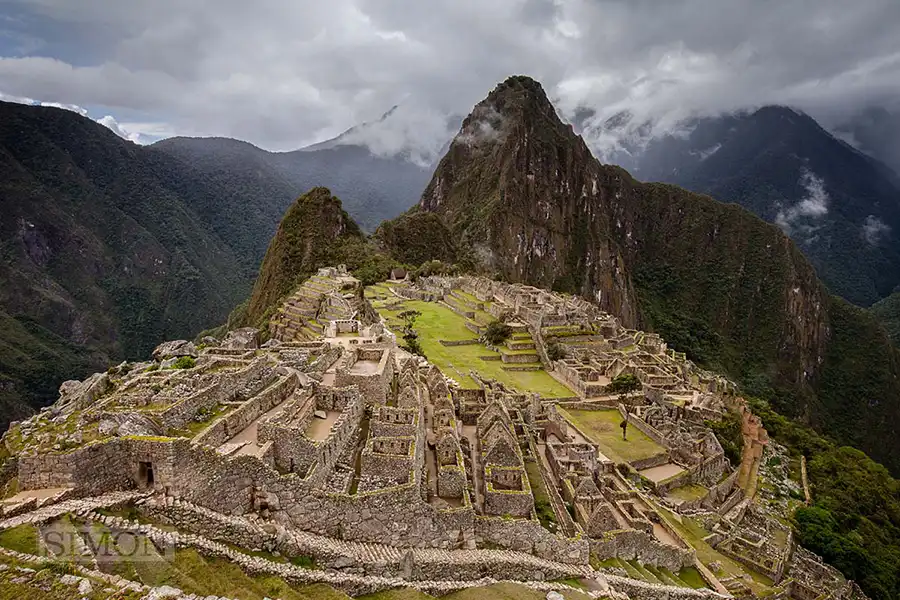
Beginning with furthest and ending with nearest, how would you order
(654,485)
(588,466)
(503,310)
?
1. (503,310)
2. (654,485)
3. (588,466)

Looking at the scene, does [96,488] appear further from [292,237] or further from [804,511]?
[292,237]

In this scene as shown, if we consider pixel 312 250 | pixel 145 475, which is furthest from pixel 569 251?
pixel 145 475

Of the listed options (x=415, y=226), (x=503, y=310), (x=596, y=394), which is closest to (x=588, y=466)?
(x=596, y=394)

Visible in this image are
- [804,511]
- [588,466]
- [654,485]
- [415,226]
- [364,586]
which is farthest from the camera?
[415,226]

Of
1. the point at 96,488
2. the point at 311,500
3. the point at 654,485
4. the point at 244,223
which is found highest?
the point at 244,223

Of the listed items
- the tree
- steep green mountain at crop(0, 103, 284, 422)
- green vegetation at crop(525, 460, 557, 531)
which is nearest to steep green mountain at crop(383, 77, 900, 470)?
steep green mountain at crop(0, 103, 284, 422)

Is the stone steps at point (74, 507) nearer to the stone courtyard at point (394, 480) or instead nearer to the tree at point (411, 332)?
the stone courtyard at point (394, 480)

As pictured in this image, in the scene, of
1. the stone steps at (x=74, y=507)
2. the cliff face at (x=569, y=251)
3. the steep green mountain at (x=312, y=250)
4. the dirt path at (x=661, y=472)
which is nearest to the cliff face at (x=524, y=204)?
the cliff face at (x=569, y=251)
